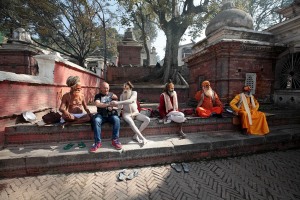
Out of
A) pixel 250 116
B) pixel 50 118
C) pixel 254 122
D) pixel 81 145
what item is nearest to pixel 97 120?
pixel 81 145

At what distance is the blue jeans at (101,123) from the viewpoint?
3875 mm

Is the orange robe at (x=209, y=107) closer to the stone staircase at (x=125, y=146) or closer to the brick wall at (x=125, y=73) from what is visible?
the stone staircase at (x=125, y=146)

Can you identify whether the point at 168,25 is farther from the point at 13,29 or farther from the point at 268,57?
the point at 13,29

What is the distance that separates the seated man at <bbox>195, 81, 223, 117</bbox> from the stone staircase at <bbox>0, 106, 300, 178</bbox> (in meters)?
0.25

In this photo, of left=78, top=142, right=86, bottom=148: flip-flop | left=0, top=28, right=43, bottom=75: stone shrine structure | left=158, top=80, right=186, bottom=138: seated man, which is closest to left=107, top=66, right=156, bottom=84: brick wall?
left=0, top=28, right=43, bottom=75: stone shrine structure

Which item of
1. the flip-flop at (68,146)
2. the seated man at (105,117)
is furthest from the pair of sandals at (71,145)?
the seated man at (105,117)

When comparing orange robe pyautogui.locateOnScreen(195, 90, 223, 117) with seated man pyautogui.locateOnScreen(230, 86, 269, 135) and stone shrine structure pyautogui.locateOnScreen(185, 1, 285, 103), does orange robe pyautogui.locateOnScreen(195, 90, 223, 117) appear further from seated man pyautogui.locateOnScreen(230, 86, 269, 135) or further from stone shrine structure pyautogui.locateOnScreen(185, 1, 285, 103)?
stone shrine structure pyautogui.locateOnScreen(185, 1, 285, 103)

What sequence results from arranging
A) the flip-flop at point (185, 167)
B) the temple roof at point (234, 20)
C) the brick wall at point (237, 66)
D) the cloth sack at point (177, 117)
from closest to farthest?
the flip-flop at point (185, 167) < the cloth sack at point (177, 117) < the brick wall at point (237, 66) < the temple roof at point (234, 20)

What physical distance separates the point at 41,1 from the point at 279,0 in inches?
1334

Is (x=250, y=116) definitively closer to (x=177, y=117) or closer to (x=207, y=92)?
(x=207, y=92)

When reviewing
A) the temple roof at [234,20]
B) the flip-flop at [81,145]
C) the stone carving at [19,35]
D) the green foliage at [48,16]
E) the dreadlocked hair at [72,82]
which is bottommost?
the flip-flop at [81,145]

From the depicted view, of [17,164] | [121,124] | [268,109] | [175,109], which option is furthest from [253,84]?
[17,164]

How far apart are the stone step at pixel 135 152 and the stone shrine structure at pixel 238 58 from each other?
7.48 ft

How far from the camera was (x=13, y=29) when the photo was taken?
13.5m
